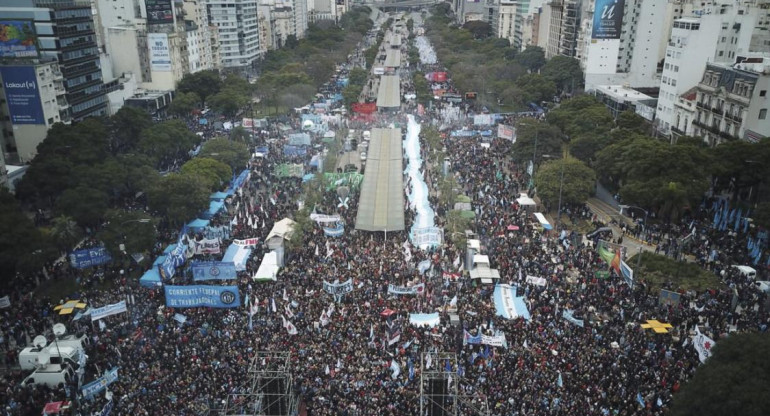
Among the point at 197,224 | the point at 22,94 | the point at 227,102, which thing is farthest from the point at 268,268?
the point at 227,102

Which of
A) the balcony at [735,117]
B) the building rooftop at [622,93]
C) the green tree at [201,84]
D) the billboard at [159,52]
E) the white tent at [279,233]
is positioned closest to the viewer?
the white tent at [279,233]

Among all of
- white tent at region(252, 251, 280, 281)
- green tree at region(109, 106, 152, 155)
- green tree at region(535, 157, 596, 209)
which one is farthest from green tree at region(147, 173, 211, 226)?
green tree at region(535, 157, 596, 209)

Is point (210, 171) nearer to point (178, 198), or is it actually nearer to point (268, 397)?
point (178, 198)

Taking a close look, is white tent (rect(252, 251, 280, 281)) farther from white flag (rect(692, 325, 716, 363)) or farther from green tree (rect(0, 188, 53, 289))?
white flag (rect(692, 325, 716, 363))

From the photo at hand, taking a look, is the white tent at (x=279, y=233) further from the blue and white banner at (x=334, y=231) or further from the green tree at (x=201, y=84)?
the green tree at (x=201, y=84)

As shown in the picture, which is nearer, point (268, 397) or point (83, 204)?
point (268, 397)

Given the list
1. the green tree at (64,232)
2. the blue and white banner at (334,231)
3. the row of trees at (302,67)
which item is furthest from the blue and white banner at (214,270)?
the row of trees at (302,67)
